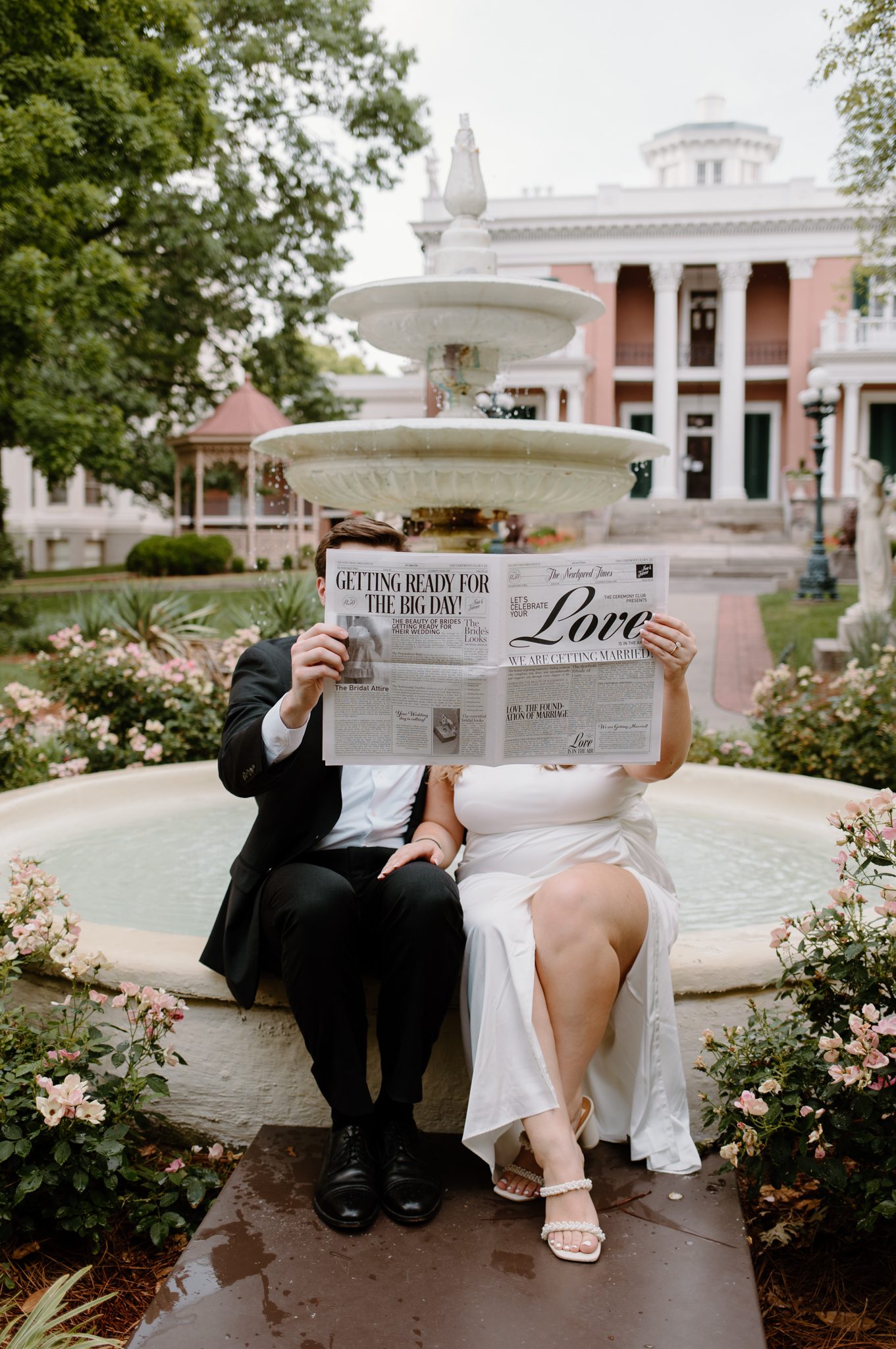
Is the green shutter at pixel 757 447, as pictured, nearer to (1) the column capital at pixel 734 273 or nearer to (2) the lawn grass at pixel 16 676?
(1) the column capital at pixel 734 273

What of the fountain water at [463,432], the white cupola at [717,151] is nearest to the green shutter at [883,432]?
the white cupola at [717,151]

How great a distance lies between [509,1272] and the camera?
195cm

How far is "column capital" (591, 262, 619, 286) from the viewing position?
106 feet

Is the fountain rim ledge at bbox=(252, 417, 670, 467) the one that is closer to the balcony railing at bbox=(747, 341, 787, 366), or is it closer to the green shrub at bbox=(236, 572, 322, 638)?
the green shrub at bbox=(236, 572, 322, 638)

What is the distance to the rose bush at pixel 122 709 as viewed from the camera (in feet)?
19.4

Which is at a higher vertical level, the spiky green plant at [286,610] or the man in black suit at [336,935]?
the spiky green plant at [286,610]

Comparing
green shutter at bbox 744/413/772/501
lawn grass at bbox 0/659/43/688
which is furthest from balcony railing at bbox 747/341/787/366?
lawn grass at bbox 0/659/43/688

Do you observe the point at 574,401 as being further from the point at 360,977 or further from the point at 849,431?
the point at 360,977

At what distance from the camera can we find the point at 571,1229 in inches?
79.8

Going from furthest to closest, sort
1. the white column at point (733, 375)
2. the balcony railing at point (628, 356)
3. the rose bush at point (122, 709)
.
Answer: the balcony railing at point (628, 356) < the white column at point (733, 375) < the rose bush at point (122, 709)

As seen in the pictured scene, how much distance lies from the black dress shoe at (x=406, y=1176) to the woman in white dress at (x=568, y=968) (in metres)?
0.11

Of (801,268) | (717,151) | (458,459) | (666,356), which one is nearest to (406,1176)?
(458,459)

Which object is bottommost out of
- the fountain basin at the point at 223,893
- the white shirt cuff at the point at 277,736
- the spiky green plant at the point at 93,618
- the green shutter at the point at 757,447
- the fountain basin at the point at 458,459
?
the fountain basin at the point at 223,893

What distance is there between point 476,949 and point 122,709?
4.41 metres
